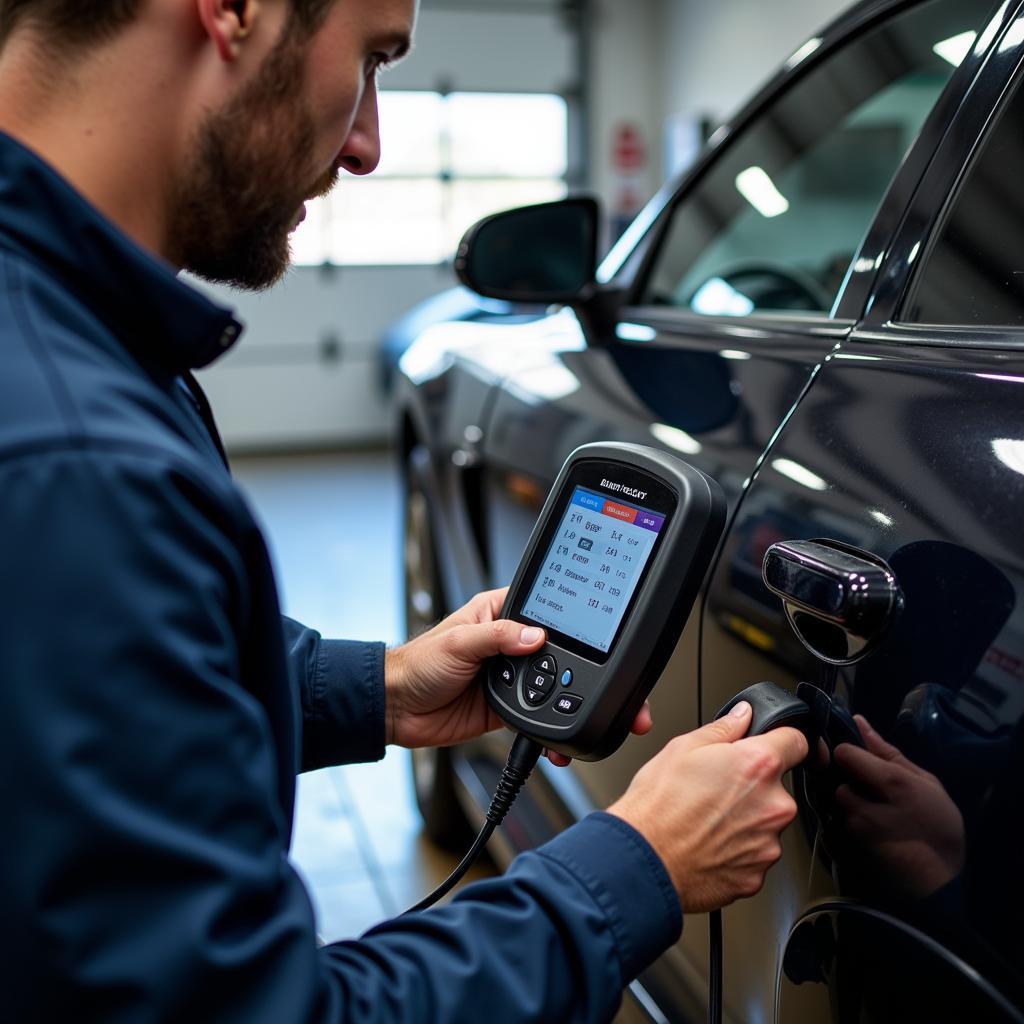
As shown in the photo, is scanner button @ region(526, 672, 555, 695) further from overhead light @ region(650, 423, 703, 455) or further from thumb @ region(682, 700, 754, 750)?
overhead light @ region(650, 423, 703, 455)

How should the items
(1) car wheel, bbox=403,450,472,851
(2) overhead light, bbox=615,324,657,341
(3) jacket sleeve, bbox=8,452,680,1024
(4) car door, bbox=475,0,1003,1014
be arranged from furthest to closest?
(1) car wheel, bbox=403,450,472,851, (2) overhead light, bbox=615,324,657,341, (4) car door, bbox=475,0,1003,1014, (3) jacket sleeve, bbox=8,452,680,1024

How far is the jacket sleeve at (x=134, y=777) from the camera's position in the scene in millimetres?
650

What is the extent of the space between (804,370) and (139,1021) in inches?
32.9

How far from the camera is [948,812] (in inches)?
33.0

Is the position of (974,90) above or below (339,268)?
above

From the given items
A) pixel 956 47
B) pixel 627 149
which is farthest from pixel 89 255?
pixel 627 149

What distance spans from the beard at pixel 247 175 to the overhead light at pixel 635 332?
0.83 metres

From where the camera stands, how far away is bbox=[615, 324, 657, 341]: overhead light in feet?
5.63

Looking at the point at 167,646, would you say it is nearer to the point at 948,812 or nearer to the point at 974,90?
the point at 948,812

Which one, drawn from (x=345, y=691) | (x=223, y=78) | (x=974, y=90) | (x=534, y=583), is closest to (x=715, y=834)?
(x=534, y=583)

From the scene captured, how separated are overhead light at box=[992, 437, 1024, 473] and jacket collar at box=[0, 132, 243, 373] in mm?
552

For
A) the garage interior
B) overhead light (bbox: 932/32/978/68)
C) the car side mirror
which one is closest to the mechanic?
overhead light (bbox: 932/32/978/68)

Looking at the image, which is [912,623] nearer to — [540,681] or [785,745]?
[785,745]

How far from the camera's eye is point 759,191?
181 cm
